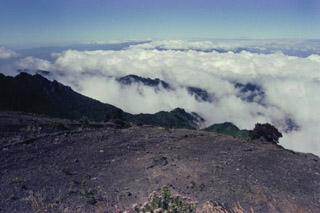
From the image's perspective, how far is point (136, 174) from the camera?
426 inches

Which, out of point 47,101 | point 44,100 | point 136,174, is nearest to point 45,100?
point 44,100

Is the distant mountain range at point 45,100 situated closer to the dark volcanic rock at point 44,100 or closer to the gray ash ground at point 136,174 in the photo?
the dark volcanic rock at point 44,100

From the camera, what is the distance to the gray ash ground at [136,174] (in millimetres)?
8344

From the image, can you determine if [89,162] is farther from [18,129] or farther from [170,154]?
[18,129]

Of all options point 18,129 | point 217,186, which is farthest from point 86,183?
point 18,129

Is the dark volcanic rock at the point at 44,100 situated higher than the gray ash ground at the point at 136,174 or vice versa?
the gray ash ground at the point at 136,174

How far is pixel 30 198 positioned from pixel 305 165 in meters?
15.5

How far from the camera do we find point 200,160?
1330 cm

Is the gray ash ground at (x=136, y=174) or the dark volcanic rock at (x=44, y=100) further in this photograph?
the dark volcanic rock at (x=44, y=100)

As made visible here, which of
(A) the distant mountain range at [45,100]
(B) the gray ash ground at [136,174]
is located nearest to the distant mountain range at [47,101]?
(A) the distant mountain range at [45,100]

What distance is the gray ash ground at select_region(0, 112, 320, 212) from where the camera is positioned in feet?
27.4

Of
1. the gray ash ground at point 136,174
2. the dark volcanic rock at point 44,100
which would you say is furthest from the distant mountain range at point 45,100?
the gray ash ground at point 136,174

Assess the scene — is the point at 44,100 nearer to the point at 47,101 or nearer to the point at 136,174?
the point at 47,101

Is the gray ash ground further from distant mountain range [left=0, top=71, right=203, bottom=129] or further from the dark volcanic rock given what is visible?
the dark volcanic rock
